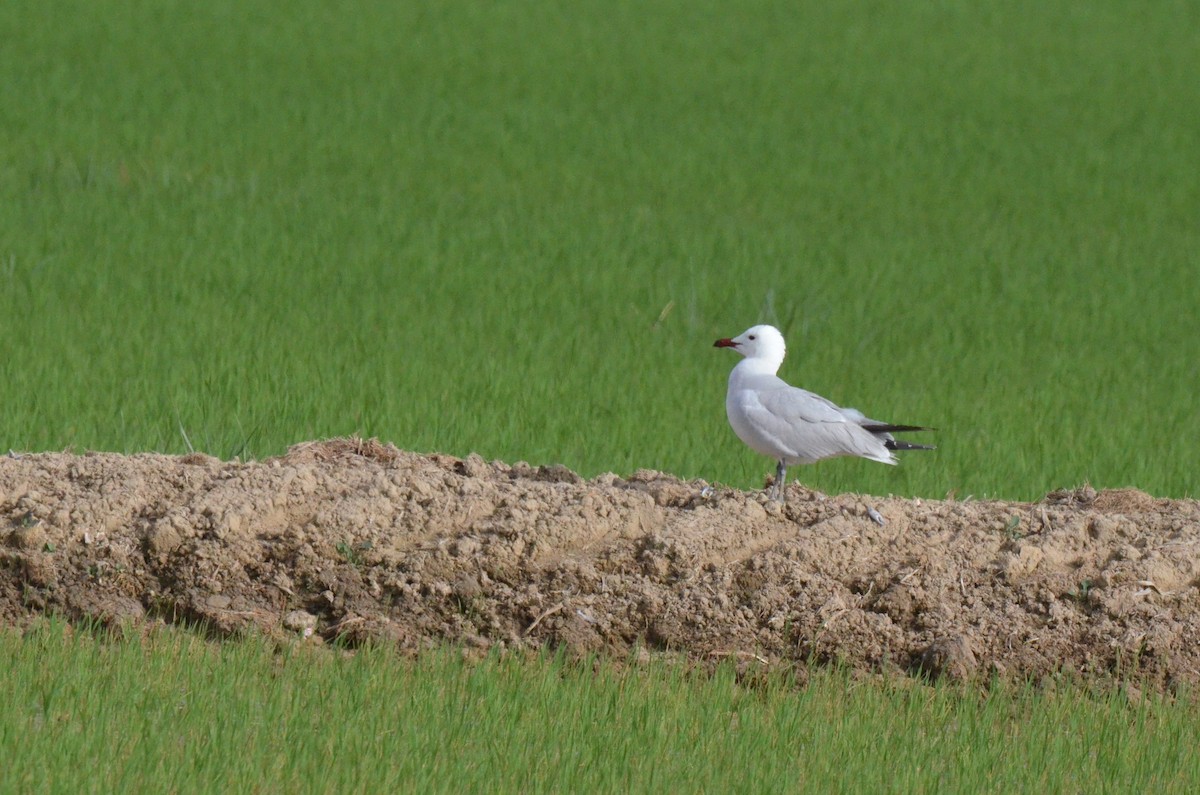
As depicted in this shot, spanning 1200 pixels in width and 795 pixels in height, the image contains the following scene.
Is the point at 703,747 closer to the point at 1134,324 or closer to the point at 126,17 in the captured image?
the point at 1134,324

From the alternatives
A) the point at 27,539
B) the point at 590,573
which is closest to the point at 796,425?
the point at 590,573

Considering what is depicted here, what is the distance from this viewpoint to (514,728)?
4.21 meters

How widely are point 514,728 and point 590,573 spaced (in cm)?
101

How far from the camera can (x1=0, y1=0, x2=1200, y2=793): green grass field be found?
422 cm

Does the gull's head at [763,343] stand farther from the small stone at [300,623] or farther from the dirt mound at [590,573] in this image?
the small stone at [300,623]

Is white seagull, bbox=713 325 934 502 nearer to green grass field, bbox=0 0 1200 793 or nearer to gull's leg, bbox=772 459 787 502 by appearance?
gull's leg, bbox=772 459 787 502

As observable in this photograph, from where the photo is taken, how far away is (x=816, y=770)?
13.4 feet

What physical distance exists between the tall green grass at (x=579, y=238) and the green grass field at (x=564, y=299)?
0.15ft

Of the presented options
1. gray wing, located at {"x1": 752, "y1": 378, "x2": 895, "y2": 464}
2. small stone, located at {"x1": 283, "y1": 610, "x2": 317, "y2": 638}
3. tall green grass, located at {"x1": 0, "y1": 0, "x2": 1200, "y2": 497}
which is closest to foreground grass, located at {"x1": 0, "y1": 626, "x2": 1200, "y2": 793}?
small stone, located at {"x1": 283, "y1": 610, "x2": 317, "y2": 638}

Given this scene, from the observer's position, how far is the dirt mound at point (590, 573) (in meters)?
5.08

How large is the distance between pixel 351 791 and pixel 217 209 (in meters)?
8.83

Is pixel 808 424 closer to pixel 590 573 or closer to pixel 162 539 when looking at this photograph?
pixel 590 573

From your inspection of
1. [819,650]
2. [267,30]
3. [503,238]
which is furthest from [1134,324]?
[267,30]

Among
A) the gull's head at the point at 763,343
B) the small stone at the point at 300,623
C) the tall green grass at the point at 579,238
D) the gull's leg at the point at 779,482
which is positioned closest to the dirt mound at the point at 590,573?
the small stone at the point at 300,623
